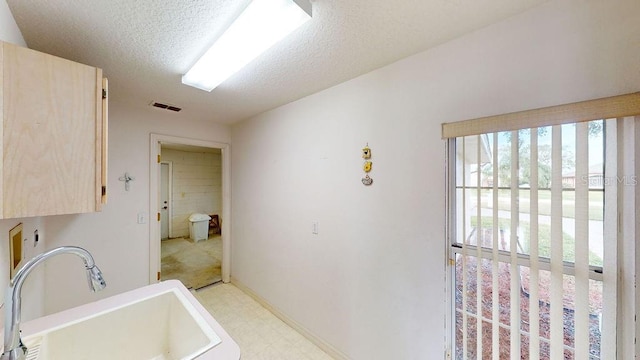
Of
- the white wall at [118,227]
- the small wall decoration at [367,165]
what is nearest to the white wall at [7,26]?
the white wall at [118,227]

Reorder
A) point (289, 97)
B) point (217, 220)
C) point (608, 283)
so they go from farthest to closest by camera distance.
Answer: point (217, 220) → point (289, 97) → point (608, 283)

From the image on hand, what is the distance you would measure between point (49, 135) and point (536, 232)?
223 centimetres

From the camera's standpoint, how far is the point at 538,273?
1085mm

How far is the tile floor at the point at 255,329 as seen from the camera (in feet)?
6.42

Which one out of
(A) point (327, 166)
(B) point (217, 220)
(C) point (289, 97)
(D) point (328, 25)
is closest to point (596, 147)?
(D) point (328, 25)

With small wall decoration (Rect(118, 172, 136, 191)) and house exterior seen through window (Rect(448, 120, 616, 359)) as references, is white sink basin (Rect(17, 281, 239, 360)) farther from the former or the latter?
small wall decoration (Rect(118, 172, 136, 191))

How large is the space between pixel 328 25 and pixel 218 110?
185 centimetres

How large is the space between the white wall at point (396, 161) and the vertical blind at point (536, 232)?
102mm

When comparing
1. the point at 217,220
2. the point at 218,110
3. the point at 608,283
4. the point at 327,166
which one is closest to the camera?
the point at 608,283

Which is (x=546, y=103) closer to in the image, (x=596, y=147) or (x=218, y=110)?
(x=596, y=147)

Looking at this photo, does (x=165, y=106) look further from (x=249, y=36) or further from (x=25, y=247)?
(x=249, y=36)

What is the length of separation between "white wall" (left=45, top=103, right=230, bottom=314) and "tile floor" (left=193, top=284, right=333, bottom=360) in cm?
87

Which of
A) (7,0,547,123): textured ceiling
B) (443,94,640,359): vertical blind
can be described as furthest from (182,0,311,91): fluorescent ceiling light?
(443,94,640,359): vertical blind

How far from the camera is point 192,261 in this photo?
162 inches
